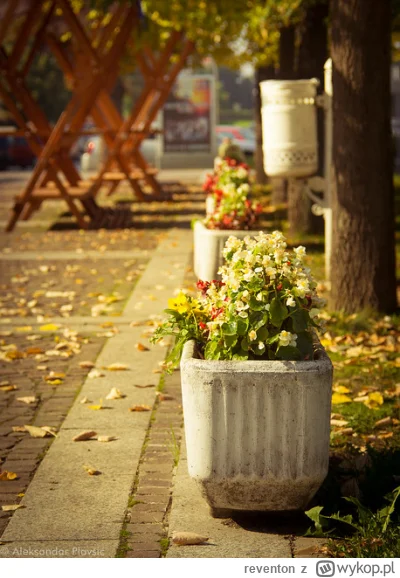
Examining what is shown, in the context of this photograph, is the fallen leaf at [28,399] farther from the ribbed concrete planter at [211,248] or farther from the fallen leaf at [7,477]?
the ribbed concrete planter at [211,248]

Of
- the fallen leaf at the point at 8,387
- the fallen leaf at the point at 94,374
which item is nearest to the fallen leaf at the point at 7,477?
the fallen leaf at the point at 8,387

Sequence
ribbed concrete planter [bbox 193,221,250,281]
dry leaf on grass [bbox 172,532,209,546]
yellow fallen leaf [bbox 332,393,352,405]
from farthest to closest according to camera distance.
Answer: ribbed concrete planter [bbox 193,221,250,281], yellow fallen leaf [bbox 332,393,352,405], dry leaf on grass [bbox 172,532,209,546]

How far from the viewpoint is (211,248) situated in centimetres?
1045

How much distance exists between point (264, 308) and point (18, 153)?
39.8m

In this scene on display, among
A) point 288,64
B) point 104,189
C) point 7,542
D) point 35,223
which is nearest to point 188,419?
point 7,542

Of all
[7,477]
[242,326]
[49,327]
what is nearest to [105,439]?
[7,477]

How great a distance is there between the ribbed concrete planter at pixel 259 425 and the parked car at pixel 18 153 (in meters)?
39.4

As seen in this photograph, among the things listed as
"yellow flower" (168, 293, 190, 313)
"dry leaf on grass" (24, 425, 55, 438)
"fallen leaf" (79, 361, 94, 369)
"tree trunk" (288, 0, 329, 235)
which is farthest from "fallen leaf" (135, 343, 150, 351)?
"tree trunk" (288, 0, 329, 235)

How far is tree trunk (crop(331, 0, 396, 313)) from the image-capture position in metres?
9.07

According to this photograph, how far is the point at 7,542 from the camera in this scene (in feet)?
15.5

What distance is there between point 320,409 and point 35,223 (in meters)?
14.5

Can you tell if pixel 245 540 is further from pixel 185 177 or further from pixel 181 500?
pixel 185 177

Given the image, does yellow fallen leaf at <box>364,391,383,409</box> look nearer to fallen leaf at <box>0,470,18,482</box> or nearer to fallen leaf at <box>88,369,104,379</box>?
fallen leaf at <box>88,369,104,379</box>

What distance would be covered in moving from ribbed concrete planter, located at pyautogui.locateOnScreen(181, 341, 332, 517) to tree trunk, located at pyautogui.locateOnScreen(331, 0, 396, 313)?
4.55 meters
